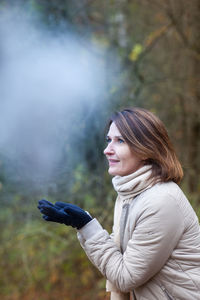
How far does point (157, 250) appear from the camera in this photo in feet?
5.15

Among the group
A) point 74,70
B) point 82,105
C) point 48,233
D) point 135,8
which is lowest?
point 48,233

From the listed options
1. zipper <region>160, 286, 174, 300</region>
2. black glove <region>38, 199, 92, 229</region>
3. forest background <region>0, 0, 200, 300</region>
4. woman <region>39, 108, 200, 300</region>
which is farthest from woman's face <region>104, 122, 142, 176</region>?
forest background <region>0, 0, 200, 300</region>

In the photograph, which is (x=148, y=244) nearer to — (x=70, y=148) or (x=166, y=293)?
(x=166, y=293)

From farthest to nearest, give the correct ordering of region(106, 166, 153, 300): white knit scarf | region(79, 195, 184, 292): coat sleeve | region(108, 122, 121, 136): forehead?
region(108, 122, 121, 136): forehead, region(106, 166, 153, 300): white knit scarf, region(79, 195, 184, 292): coat sleeve

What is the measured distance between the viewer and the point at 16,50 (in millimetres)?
4484

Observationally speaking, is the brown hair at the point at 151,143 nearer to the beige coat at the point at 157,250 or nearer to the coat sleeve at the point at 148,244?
the beige coat at the point at 157,250

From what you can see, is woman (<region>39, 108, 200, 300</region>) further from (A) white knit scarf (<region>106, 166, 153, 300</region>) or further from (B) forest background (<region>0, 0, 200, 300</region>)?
(B) forest background (<region>0, 0, 200, 300</region>)

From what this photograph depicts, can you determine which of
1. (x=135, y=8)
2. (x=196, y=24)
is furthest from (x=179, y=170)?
(x=135, y=8)

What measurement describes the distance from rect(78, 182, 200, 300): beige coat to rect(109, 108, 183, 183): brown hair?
8 cm

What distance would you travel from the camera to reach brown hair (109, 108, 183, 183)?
1735 mm

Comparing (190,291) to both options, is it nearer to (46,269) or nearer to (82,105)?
(82,105)

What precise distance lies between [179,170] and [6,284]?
4.71 m

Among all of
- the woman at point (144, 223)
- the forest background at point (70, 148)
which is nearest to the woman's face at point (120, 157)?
the woman at point (144, 223)

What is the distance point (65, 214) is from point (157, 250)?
1.62 ft
